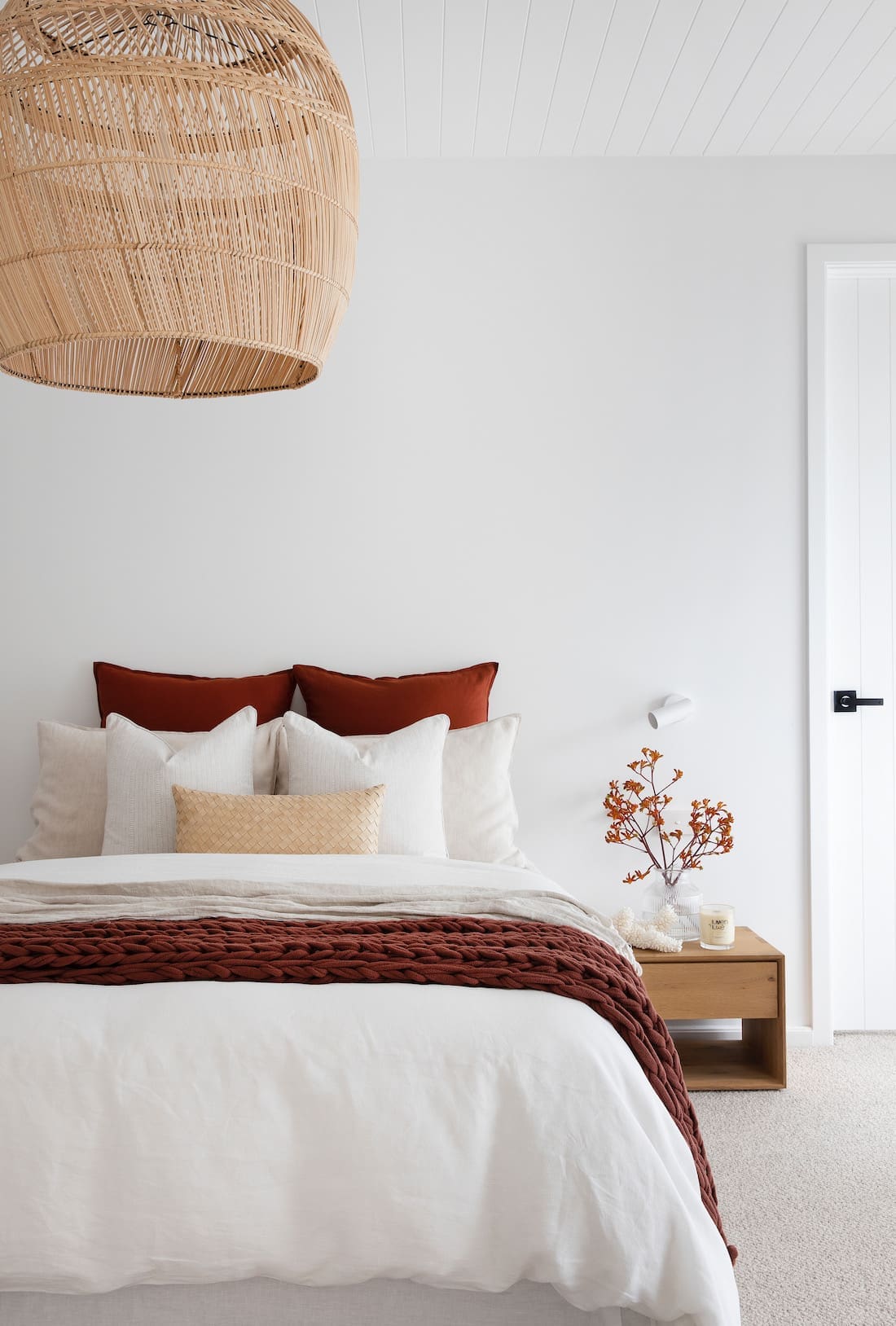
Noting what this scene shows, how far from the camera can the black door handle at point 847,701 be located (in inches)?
131

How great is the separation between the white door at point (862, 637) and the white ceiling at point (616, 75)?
21.8 inches

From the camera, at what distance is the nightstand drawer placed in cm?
280

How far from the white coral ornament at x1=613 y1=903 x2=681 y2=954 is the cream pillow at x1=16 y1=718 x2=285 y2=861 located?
1.08 meters

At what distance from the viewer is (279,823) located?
8.25 ft

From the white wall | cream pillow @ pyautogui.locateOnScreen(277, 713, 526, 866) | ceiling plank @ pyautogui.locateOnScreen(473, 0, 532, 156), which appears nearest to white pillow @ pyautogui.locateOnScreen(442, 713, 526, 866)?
cream pillow @ pyautogui.locateOnScreen(277, 713, 526, 866)

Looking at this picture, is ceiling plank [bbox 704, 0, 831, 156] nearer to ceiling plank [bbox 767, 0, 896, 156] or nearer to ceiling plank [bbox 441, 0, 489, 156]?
ceiling plank [bbox 767, 0, 896, 156]

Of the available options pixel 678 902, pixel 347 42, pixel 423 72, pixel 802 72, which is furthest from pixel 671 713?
pixel 347 42

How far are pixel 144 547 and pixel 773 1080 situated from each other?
2465mm

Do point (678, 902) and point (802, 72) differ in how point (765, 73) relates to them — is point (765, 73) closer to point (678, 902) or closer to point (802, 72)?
point (802, 72)

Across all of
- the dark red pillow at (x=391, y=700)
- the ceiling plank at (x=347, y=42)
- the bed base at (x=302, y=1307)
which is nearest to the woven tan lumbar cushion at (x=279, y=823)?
the dark red pillow at (x=391, y=700)

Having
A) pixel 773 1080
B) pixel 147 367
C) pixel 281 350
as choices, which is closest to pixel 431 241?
pixel 147 367

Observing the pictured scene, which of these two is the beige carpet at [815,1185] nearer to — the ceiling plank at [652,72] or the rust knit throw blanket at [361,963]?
the rust knit throw blanket at [361,963]

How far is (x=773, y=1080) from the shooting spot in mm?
2869

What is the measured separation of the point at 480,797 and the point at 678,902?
2.20ft
